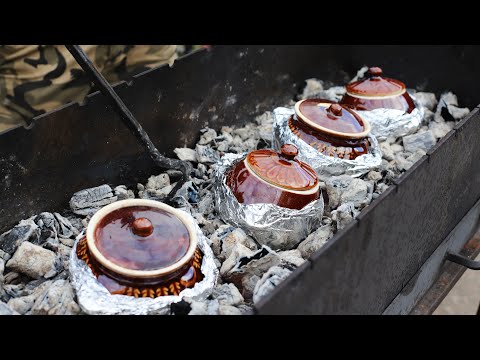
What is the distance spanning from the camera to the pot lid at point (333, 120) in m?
2.13

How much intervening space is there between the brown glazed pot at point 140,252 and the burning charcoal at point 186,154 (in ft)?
2.49

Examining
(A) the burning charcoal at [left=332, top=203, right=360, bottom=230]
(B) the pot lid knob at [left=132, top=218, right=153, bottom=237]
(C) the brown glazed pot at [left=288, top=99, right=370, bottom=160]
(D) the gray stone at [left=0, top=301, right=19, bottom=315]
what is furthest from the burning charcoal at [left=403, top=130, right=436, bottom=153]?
(D) the gray stone at [left=0, top=301, right=19, bottom=315]

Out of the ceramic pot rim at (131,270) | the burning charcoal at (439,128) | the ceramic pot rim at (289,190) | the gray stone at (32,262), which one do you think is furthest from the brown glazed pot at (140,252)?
the burning charcoal at (439,128)

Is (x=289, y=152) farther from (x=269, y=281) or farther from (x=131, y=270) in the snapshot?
(x=131, y=270)

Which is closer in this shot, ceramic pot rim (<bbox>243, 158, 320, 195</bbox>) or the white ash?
the white ash

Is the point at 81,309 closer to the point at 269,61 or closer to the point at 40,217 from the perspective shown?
the point at 40,217

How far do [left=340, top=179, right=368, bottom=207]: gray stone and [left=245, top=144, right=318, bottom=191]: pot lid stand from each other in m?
0.21

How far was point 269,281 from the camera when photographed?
5.07ft

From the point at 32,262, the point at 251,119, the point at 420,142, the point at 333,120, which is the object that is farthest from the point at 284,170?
the point at 251,119

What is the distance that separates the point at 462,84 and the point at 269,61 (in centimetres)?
103

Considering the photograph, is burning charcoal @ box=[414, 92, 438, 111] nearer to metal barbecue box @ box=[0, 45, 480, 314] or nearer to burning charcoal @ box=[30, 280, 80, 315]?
metal barbecue box @ box=[0, 45, 480, 314]

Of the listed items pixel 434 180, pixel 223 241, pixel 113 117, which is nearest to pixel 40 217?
pixel 113 117

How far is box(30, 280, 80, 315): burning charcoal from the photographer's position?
148 centimetres

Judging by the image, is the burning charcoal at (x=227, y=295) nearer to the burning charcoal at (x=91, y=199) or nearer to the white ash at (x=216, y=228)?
the white ash at (x=216, y=228)
